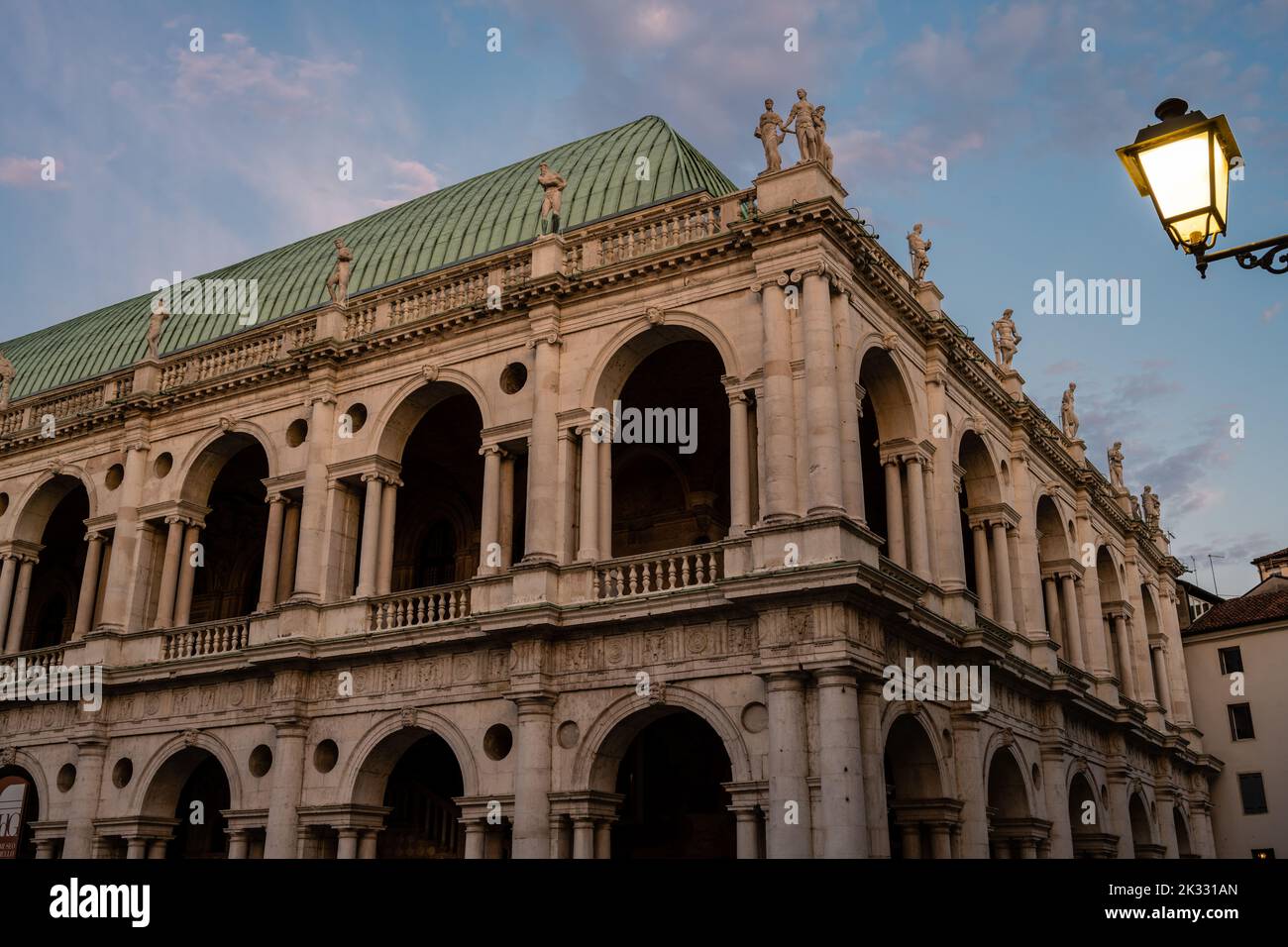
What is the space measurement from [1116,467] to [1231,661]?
10471mm

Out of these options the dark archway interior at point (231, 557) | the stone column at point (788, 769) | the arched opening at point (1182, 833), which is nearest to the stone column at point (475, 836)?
the stone column at point (788, 769)

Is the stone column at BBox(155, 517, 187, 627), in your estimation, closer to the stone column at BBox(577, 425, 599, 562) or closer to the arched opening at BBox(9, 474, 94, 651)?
the arched opening at BBox(9, 474, 94, 651)

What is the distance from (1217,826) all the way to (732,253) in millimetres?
34971

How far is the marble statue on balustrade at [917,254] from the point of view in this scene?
27406mm

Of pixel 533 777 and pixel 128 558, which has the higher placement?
pixel 128 558

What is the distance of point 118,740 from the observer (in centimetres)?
2742

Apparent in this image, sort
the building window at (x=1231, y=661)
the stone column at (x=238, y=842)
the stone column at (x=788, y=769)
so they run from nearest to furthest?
the stone column at (x=788, y=769)
the stone column at (x=238, y=842)
the building window at (x=1231, y=661)

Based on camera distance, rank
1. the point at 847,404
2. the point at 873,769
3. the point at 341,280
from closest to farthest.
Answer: the point at 873,769
the point at 847,404
the point at 341,280

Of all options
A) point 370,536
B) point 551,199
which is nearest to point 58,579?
point 370,536

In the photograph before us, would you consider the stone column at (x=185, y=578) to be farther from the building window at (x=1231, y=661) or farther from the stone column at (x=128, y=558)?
the building window at (x=1231, y=661)

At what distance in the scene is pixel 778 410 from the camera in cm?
2100

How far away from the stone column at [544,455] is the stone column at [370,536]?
14.0 ft

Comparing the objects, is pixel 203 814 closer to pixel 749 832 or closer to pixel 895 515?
pixel 749 832
